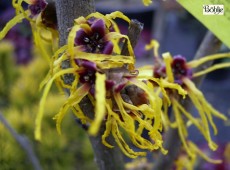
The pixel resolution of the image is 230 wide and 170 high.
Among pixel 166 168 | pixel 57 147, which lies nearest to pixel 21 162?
pixel 57 147

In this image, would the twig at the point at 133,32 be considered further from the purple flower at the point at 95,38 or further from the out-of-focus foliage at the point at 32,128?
the out-of-focus foliage at the point at 32,128

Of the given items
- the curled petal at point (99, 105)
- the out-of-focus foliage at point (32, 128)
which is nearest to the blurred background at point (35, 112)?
the out-of-focus foliage at point (32, 128)

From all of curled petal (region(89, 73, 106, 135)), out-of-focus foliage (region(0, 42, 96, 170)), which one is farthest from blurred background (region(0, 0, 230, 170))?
curled petal (region(89, 73, 106, 135))

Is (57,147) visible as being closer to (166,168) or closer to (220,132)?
(166,168)

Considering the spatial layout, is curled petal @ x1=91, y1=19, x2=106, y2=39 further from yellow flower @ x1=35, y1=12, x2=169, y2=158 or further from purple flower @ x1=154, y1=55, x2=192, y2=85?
purple flower @ x1=154, y1=55, x2=192, y2=85

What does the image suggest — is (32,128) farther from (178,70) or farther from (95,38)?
(95,38)

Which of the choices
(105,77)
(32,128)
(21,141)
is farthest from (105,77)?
(32,128)
